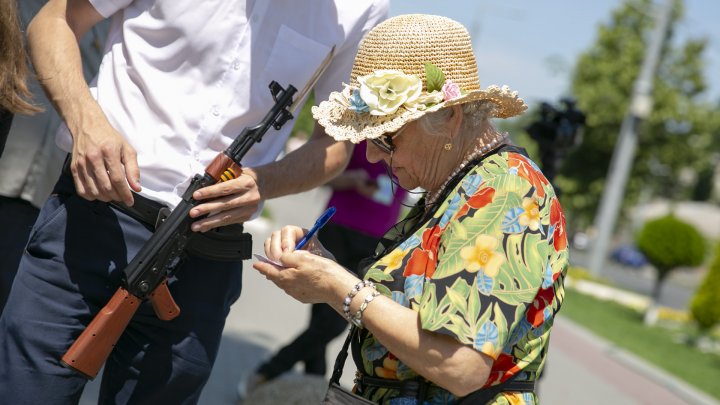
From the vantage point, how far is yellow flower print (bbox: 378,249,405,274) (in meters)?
2.33

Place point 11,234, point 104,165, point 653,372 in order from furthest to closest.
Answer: point 653,372 → point 11,234 → point 104,165

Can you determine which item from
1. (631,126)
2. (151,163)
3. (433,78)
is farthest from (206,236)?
(631,126)

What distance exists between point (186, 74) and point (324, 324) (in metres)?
3.16

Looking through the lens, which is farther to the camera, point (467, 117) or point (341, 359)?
point (341, 359)

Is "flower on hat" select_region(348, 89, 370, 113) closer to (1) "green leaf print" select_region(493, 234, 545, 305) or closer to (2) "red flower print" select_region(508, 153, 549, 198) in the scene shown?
(2) "red flower print" select_region(508, 153, 549, 198)

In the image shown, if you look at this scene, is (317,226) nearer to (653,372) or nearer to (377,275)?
(377,275)

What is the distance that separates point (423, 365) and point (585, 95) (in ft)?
124

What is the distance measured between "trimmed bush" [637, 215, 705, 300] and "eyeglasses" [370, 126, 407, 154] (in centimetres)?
1650

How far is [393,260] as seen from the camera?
2.35 meters

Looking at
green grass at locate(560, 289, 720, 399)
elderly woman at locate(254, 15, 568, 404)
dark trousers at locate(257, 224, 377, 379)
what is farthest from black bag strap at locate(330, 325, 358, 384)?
green grass at locate(560, 289, 720, 399)

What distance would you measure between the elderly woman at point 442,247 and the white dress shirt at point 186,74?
0.38 metres

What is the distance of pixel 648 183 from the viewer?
40.2 metres

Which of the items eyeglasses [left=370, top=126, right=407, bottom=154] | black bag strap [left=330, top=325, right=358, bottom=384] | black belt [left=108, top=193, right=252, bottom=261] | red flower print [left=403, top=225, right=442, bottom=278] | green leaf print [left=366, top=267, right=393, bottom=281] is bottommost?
black bag strap [left=330, top=325, right=358, bottom=384]

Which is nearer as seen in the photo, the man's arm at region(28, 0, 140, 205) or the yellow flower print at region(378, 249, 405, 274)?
the yellow flower print at region(378, 249, 405, 274)
